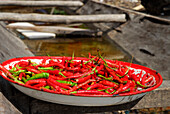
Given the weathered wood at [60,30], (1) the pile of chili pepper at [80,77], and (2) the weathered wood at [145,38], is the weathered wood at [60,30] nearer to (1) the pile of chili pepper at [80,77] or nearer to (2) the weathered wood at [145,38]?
(2) the weathered wood at [145,38]

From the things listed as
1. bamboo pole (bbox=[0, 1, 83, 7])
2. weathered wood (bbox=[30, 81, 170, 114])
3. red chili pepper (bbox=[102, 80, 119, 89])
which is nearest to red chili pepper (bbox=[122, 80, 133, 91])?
red chili pepper (bbox=[102, 80, 119, 89])

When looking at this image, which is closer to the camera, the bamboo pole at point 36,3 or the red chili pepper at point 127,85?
the red chili pepper at point 127,85

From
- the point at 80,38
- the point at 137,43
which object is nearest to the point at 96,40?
the point at 80,38

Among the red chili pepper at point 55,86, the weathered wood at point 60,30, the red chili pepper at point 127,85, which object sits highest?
the red chili pepper at point 55,86

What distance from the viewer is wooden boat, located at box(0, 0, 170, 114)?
2881 mm

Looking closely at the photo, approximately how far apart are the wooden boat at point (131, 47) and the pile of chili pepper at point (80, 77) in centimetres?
33

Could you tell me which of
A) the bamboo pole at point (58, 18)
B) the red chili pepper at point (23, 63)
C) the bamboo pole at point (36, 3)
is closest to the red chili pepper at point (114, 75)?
the red chili pepper at point (23, 63)

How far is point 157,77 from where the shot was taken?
3.00 m

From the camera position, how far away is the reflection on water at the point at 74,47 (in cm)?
763

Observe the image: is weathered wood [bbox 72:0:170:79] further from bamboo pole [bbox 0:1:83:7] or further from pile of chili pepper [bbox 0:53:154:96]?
bamboo pole [bbox 0:1:83:7]

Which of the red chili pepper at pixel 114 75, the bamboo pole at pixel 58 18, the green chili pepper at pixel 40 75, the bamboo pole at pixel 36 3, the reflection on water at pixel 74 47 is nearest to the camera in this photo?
the green chili pepper at pixel 40 75

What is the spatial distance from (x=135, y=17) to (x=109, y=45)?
1.55m

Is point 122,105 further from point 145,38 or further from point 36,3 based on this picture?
point 36,3

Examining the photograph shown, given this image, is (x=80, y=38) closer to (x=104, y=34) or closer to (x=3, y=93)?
(x=104, y=34)
